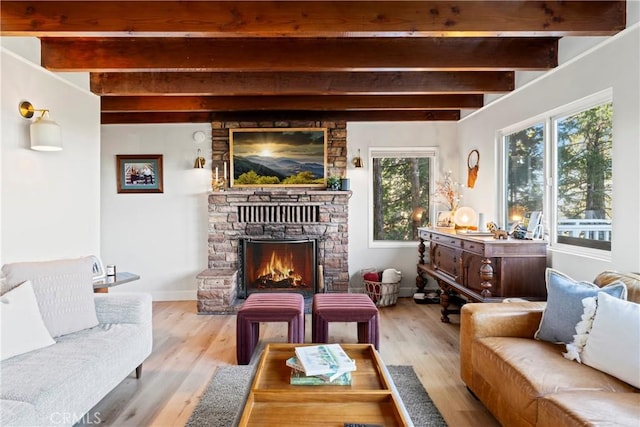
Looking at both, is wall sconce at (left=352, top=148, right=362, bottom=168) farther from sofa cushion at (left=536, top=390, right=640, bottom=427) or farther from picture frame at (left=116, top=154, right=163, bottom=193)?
sofa cushion at (left=536, top=390, right=640, bottom=427)

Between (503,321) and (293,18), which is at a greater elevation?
(293,18)

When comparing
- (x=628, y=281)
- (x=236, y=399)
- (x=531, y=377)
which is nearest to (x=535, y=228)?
(x=628, y=281)

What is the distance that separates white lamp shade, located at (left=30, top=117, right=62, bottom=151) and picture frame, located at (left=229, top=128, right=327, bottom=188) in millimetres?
2182

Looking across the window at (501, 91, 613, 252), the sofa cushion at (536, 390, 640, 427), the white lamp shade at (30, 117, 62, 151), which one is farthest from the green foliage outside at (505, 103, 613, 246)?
the white lamp shade at (30, 117, 62, 151)

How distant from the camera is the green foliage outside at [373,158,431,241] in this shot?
492 cm

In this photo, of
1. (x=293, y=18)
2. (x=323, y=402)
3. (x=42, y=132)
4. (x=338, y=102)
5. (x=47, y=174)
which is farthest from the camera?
(x=338, y=102)

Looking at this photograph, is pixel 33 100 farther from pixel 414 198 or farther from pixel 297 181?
pixel 414 198

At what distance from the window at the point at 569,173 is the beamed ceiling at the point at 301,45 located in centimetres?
49

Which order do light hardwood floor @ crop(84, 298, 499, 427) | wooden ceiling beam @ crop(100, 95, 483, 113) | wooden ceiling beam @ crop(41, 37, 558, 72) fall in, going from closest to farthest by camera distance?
light hardwood floor @ crop(84, 298, 499, 427), wooden ceiling beam @ crop(41, 37, 558, 72), wooden ceiling beam @ crop(100, 95, 483, 113)

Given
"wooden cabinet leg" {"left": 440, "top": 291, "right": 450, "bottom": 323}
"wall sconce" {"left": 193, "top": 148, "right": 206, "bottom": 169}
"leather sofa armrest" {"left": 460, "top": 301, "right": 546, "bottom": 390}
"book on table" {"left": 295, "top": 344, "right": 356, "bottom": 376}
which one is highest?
"wall sconce" {"left": 193, "top": 148, "right": 206, "bottom": 169}

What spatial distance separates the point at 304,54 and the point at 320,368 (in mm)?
2363

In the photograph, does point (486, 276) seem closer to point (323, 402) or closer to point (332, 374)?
point (332, 374)

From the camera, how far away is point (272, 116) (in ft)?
15.2

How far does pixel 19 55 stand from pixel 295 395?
9.95ft
